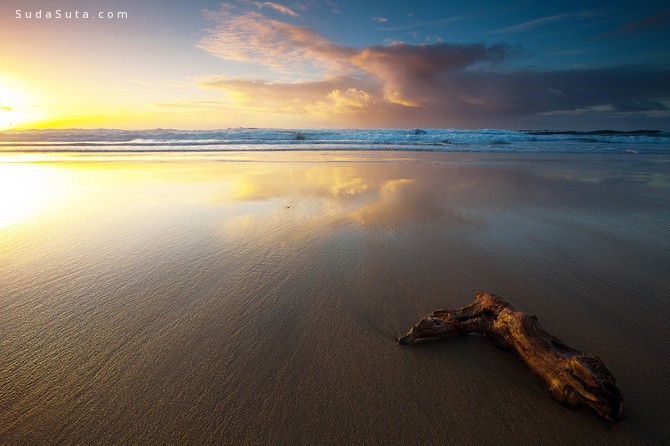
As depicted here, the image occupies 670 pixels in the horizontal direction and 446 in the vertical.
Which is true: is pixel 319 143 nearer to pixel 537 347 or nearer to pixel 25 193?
pixel 25 193

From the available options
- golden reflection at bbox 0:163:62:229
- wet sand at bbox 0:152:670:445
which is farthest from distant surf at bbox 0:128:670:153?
wet sand at bbox 0:152:670:445

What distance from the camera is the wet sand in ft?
4.31

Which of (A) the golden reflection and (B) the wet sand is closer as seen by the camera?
(B) the wet sand

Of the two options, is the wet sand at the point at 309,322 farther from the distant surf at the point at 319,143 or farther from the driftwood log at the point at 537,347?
the distant surf at the point at 319,143

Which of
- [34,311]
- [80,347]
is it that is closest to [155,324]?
[80,347]

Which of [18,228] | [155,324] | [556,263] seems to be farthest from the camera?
[18,228]

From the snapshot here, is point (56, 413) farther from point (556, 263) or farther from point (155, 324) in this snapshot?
point (556, 263)

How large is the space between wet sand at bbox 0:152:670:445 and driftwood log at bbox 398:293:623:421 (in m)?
0.08

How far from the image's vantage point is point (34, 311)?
2.07 meters

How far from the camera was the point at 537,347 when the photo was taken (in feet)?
4.78

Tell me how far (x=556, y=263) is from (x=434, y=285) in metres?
1.39

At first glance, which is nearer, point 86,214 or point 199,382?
point 199,382

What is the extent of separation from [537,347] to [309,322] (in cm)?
130

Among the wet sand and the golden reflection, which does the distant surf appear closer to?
the golden reflection
